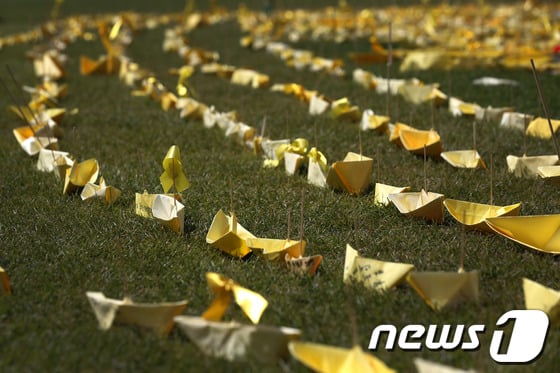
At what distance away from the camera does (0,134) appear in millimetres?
4520

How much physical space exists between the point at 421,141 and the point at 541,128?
0.69 m

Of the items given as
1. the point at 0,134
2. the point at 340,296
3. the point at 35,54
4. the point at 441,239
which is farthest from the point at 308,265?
the point at 35,54

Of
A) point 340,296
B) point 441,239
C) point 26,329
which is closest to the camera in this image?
point 26,329

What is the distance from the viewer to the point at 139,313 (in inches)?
78.9

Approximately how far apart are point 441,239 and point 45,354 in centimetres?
128

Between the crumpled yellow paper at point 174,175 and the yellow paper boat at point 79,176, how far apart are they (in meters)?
0.54

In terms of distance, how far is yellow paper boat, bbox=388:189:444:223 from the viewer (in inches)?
107


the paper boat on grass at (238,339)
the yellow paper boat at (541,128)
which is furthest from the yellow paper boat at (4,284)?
the yellow paper boat at (541,128)

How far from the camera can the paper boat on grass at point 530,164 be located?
3.27m

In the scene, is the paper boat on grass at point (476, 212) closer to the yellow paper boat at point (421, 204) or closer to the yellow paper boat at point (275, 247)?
the yellow paper boat at point (421, 204)

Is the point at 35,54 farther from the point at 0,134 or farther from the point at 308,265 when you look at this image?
the point at 308,265

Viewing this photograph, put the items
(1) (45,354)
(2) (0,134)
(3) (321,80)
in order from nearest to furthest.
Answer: (1) (45,354)
(2) (0,134)
(3) (321,80)

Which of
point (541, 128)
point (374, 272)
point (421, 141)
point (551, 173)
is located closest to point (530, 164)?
point (551, 173)

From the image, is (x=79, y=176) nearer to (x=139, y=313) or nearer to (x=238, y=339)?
(x=139, y=313)
